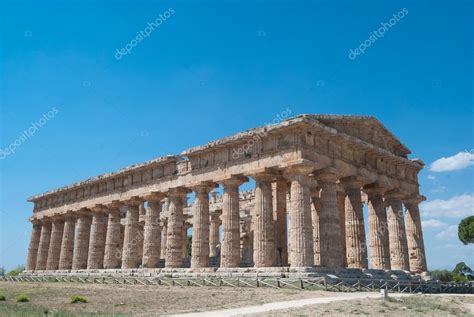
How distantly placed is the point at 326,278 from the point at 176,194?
15.0 metres

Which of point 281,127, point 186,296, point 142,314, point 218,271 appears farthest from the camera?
point 218,271

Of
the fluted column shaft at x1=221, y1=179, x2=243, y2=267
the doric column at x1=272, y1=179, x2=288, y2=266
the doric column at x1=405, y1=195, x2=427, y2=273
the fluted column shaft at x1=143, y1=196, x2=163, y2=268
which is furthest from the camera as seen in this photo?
the fluted column shaft at x1=143, y1=196, x2=163, y2=268

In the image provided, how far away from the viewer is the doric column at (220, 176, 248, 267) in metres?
29.3

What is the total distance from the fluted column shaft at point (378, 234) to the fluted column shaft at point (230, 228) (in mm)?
10329

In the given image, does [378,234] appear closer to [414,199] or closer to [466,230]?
[414,199]

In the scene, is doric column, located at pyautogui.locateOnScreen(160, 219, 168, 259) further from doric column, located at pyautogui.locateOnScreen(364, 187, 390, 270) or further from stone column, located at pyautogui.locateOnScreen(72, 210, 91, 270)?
doric column, located at pyautogui.locateOnScreen(364, 187, 390, 270)

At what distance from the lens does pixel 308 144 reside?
27375 millimetres

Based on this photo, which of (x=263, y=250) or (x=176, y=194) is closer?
(x=263, y=250)

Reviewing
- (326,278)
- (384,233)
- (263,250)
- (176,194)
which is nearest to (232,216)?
(263,250)

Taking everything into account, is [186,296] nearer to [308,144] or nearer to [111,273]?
[308,144]

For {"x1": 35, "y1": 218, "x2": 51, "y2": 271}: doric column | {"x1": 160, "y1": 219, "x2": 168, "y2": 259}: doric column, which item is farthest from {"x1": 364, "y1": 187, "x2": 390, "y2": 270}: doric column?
{"x1": 35, "y1": 218, "x2": 51, "y2": 271}: doric column

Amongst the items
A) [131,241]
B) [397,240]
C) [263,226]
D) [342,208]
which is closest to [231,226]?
[263,226]

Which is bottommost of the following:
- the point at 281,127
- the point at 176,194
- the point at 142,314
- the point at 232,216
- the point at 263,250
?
the point at 142,314

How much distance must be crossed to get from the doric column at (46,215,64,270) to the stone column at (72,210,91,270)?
4289mm
